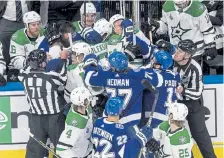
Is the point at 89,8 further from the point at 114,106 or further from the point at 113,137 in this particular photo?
the point at 113,137

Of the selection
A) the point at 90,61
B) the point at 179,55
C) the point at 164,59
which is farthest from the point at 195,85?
the point at 90,61

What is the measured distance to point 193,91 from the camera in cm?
1146

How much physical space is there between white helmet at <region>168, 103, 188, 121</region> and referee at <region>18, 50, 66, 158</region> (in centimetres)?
124

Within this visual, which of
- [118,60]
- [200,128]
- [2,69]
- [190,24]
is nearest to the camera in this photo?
[118,60]

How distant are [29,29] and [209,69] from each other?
207cm

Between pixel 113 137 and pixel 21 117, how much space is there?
5.88ft

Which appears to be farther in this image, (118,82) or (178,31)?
(178,31)

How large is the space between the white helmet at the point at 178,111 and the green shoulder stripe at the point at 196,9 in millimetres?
1736

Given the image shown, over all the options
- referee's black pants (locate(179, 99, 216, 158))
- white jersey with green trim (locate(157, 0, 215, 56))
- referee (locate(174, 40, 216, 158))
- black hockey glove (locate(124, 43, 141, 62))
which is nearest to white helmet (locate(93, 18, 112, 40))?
black hockey glove (locate(124, 43, 141, 62))

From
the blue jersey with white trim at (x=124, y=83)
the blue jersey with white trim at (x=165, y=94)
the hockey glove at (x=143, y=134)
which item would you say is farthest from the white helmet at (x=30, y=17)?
the hockey glove at (x=143, y=134)

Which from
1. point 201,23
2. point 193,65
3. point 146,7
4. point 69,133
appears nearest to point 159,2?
point 146,7

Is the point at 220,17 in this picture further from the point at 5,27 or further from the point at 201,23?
the point at 5,27

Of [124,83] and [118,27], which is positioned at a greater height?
[118,27]

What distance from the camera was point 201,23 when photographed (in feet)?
39.9
